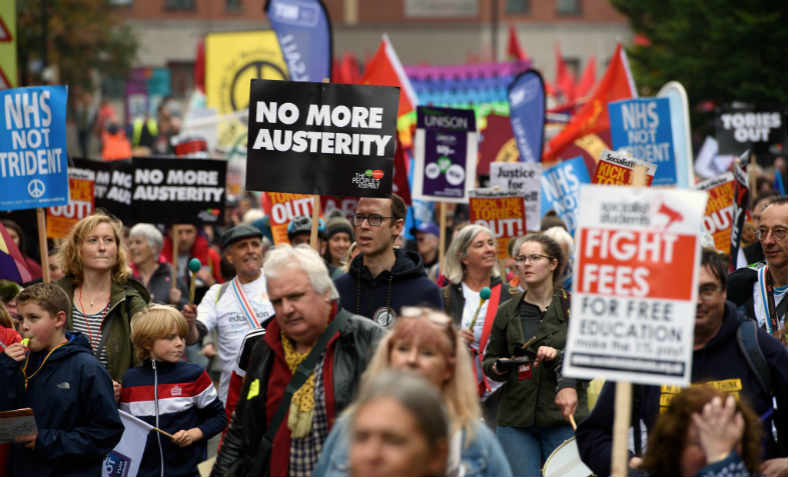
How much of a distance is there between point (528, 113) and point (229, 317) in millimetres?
Answer: 8886

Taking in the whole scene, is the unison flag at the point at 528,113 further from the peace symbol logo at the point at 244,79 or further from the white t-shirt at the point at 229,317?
the peace symbol logo at the point at 244,79

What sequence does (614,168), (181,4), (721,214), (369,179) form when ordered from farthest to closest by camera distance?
(181,4), (721,214), (614,168), (369,179)

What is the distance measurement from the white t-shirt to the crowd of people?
13 millimetres

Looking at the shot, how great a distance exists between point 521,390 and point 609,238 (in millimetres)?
2813

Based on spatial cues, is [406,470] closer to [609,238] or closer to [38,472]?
[609,238]

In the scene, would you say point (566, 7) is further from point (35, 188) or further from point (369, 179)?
point (369, 179)

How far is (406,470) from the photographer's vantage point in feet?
11.3

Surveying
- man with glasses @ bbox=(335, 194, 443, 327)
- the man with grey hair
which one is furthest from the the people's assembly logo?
the man with grey hair

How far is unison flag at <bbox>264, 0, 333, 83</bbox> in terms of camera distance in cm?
1473

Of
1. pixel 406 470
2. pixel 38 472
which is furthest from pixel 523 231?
pixel 406 470

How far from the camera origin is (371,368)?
4.42m

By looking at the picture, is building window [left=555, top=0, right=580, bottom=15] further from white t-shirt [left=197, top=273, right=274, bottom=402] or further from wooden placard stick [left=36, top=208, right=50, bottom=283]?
white t-shirt [left=197, top=273, right=274, bottom=402]

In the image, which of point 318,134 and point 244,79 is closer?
point 318,134

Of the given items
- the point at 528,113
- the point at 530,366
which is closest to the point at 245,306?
the point at 530,366
